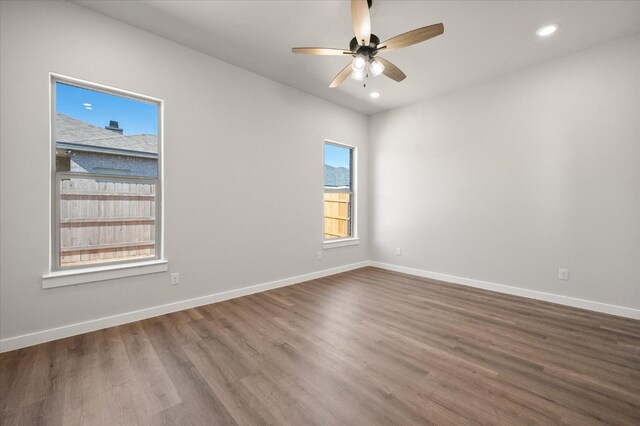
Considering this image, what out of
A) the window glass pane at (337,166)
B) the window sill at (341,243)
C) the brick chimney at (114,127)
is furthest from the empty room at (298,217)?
the window glass pane at (337,166)

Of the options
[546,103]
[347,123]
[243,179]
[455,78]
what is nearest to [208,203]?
[243,179]

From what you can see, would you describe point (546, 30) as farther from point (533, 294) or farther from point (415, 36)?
point (533, 294)

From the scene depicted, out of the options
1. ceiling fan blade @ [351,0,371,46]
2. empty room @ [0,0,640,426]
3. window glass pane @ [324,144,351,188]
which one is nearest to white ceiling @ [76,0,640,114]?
empty room @ [0,0,640,426]

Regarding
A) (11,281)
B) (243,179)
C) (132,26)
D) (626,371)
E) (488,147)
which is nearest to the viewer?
(626,371)

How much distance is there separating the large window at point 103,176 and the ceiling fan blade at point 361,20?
220 cm

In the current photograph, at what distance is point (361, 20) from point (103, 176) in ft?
8.85

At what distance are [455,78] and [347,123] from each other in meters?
1.83

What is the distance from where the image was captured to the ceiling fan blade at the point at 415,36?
2.04 m

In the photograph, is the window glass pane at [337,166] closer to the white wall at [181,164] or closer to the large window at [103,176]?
the white wall at [181,164]

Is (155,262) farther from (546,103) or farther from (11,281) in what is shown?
(546,103)

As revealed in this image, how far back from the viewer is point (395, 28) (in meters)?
2.69

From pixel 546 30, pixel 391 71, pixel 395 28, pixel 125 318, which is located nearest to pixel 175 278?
pixel 125 318

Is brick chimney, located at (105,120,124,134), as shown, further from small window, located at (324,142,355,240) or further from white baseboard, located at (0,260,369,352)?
small window, located at (324,142,355,240)

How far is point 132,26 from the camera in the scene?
8.89 ft
